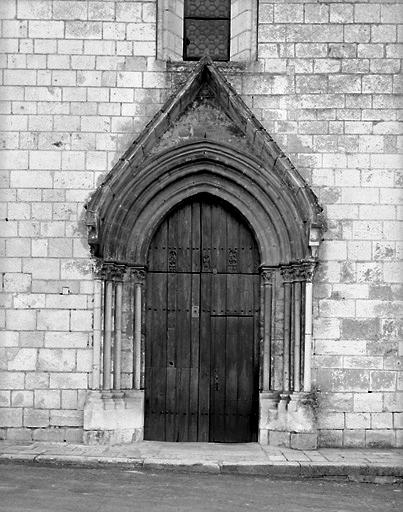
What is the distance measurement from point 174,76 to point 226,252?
7.70ft

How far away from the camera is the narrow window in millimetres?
10336

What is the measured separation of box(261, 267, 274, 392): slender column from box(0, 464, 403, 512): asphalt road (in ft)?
5.39

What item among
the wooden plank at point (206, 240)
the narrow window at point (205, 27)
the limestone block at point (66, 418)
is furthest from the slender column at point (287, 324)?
the narrow window at point (205, 27)

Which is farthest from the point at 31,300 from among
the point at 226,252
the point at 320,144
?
the point at 320,144

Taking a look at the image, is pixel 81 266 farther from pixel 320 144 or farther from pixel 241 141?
pixel 320 144

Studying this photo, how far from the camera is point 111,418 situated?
948 centimetres

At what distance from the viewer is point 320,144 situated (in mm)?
9820

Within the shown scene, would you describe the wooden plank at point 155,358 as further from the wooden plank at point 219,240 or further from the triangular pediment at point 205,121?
the triangular pediment at point 205,121

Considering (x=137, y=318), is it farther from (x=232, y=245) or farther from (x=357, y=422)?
(x=357, y=422)

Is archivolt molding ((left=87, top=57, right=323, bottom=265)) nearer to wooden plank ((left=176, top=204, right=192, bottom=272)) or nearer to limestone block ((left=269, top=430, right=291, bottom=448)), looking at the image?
wooden plank ((left=176, top=204, right=192, bottom=272))

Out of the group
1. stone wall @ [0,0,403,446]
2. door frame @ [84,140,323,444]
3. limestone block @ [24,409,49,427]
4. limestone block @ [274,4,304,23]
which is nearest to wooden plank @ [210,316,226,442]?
door frame @ [84,140,323,444]

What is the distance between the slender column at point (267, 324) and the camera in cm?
979

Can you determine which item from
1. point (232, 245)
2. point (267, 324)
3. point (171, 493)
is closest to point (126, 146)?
point (232, 245)

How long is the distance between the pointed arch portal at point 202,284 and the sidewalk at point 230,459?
372 mm
